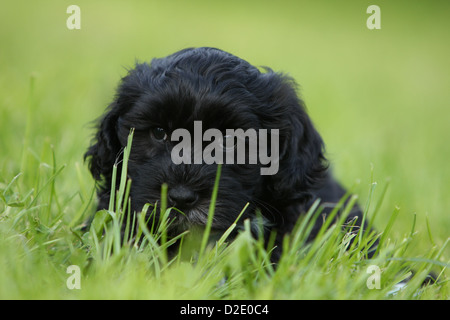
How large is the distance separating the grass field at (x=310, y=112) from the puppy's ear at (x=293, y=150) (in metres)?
0.34

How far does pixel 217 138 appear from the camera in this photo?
2781 millimetres

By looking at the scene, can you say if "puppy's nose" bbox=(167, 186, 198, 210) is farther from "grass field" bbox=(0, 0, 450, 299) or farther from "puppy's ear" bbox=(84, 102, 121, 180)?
"puppy's ear" bbox=(84, 102, 121, 180)

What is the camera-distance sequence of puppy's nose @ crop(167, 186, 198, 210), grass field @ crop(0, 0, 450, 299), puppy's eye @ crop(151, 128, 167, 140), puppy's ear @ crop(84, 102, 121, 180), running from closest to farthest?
grass field @ crop(0, 0, 450, 299), puppy's nose @ crop(167, 186, 198, 210), puppy's eye @ crop(151, 128, 167, 140), puppy's ear @ crop(84, 102, 121, 180)

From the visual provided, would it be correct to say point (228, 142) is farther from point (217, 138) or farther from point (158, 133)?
point (158, 133)

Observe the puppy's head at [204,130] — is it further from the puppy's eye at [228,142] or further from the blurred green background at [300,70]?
the blurred green background at [300,70]

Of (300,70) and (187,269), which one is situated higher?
(300,70)

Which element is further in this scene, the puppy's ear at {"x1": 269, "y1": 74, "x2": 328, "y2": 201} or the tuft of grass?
the puppy's ear at {"x1": 269, "y1": 74, "x2": 328, "y2": 201}

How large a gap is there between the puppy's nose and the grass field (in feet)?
0.64

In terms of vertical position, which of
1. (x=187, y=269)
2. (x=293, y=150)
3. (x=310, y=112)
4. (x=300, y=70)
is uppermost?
(x=300, y=70)

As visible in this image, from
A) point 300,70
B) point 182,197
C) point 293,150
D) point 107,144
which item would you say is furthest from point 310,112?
point 182,197

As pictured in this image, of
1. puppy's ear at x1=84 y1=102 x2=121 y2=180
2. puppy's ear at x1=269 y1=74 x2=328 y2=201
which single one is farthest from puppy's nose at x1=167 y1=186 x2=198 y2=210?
puppy's ear at x1=84 y1=102 x2=121 y2=180

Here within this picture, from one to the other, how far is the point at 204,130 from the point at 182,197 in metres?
0.39

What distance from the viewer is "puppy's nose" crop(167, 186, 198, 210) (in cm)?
261

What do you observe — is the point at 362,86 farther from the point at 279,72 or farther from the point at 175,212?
the point at 175,212
